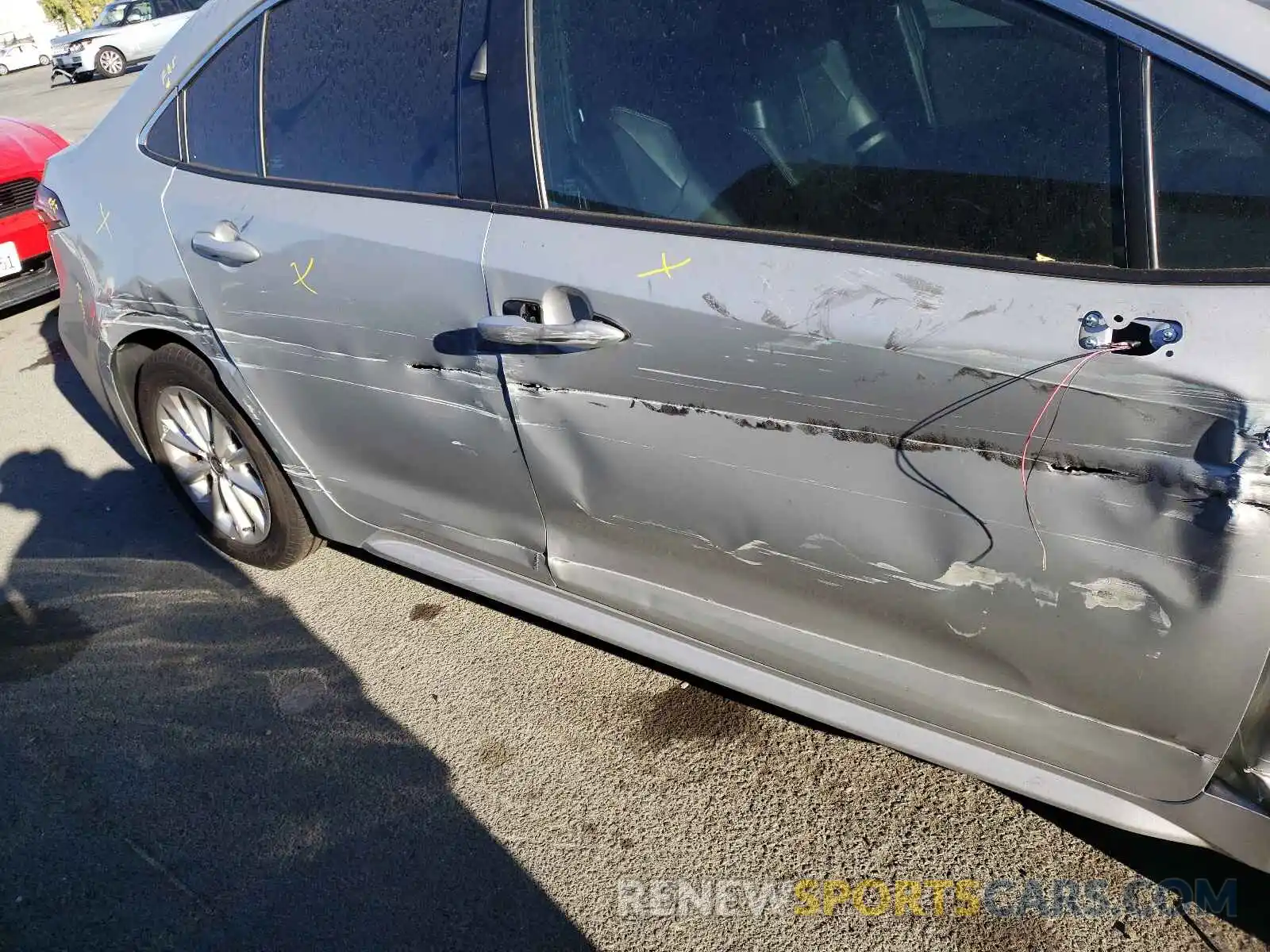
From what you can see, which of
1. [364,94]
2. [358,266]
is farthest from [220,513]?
[364,94]

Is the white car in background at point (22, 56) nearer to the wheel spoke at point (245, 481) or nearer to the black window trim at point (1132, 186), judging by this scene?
the wheel spoke at point (245, 481)

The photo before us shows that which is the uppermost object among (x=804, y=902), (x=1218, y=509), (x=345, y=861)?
(x=1218, y=509)

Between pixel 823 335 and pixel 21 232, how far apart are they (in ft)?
16.8

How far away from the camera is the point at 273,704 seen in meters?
2.68

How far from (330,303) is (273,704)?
111 centimetres

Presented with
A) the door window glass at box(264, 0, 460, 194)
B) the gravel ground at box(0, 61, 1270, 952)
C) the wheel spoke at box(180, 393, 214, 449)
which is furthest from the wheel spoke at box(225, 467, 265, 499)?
the door window glass at box(264, 0, 460, 194)

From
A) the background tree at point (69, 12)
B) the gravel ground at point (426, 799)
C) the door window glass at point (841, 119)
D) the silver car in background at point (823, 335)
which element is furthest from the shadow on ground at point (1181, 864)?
the background tree at point (69, 12)

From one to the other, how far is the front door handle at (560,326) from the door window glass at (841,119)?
207mm

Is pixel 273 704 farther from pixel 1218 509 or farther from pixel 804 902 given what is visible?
pixel 1218 509

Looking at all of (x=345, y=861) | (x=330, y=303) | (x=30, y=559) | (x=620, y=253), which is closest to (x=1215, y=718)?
(x=620, y=253)

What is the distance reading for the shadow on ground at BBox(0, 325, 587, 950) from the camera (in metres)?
2.10

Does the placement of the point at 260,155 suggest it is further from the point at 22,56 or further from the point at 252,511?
the point at 22,56

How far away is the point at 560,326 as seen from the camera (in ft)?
6.28

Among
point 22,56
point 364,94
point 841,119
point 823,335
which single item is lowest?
point 823,335
